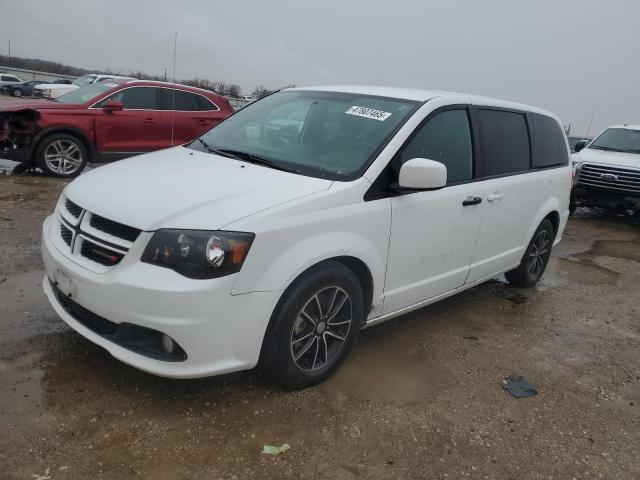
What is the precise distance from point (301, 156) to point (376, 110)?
2.14 feet

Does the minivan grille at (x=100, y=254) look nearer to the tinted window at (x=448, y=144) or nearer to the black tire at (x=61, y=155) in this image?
the tinted window at (x=448, y=144)

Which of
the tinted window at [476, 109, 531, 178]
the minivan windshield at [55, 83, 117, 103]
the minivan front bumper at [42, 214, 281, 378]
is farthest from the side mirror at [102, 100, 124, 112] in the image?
the minivan front bumper at [42, 214, 281, 378]

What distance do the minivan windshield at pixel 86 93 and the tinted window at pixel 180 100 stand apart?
0.85m

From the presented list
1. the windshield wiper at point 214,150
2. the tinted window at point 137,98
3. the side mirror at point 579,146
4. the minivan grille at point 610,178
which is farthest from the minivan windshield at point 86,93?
the side mirror at point 579,146

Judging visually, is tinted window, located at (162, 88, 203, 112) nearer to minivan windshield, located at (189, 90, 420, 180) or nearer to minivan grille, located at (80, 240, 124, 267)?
minivan windshield, located at (189, 90, 420, 180)

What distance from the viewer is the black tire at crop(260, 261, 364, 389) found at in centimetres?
286

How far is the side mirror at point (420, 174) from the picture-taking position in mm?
3176

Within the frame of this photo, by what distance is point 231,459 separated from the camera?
2555 millimetres

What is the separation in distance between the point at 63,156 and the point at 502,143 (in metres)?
7.09

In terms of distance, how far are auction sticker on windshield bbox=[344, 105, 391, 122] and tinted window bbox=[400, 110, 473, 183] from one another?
10.0 inches

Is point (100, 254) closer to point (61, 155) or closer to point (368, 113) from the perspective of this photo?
point (368, 113)

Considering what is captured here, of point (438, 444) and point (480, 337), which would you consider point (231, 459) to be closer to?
point (438, 444)

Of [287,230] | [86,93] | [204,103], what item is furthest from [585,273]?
[86,93]

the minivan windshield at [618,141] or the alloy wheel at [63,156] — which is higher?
the minivan windshield at [618,141]
